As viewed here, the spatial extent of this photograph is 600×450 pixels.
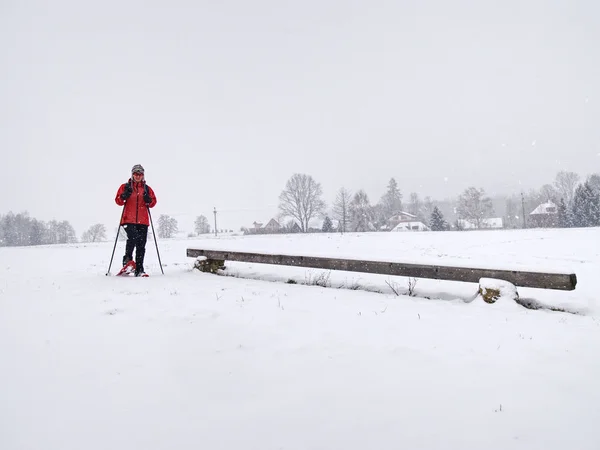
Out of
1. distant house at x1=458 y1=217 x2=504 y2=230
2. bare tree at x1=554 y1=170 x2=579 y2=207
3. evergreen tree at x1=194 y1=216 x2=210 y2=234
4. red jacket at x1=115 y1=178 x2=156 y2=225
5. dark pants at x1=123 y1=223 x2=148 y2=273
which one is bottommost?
distant house at x1=458 y1=217 x2=504 y2=230

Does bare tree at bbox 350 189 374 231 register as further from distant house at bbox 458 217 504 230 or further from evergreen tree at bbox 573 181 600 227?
evergreen tree at bbox 573 181 600 227

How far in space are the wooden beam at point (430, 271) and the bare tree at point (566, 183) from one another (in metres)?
86.9

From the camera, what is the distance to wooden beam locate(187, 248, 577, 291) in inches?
163

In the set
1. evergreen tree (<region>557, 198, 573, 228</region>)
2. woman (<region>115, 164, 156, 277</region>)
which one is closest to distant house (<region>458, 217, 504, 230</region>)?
evergreen tree (<region>557, 198, 573, 228</region>)

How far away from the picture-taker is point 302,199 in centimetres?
6369

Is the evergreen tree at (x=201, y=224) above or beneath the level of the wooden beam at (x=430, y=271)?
above

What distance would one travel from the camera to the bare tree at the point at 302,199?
208 feet

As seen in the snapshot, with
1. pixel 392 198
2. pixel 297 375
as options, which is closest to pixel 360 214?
pixel 392 198

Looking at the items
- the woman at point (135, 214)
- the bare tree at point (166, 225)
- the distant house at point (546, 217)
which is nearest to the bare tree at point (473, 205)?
the distant house at point (546, 217)

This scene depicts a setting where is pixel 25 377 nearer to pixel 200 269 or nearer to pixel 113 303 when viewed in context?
pixel 113 303

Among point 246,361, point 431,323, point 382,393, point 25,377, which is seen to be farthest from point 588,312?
point 25,377

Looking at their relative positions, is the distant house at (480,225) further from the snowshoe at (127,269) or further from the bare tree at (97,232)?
the bare tree at (97,232)

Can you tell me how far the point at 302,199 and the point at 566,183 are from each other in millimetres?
60375

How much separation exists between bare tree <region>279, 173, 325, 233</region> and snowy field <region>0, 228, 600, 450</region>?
58.9 meters
